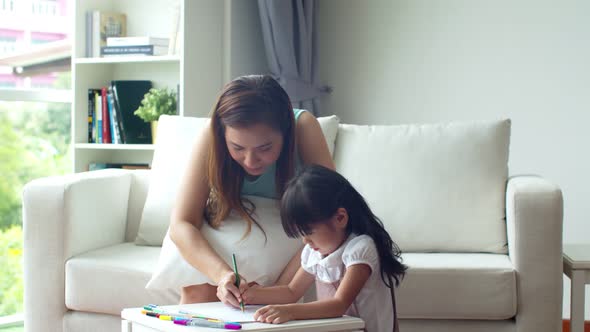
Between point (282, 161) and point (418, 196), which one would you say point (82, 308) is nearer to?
point (282, 161)

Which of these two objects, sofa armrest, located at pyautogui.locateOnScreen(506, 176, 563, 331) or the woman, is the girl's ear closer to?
the woman

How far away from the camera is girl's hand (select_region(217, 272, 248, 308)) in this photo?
61.7 inches

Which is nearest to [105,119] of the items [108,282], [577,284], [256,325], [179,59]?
[179,59]

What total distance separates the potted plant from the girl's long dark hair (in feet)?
5.97

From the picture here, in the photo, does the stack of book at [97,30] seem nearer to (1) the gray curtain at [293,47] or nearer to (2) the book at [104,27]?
(2) the book at [104,27]

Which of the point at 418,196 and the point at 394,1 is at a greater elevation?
the point at 394,1

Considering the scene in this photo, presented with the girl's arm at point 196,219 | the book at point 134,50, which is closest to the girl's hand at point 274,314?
the girl's arm at point 196,219

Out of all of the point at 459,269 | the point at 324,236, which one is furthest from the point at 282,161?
the point at 459,269

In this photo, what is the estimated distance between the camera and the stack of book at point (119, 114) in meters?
3.46

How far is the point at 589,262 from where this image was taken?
7.06 ft

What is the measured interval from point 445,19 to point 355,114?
22.8 inches

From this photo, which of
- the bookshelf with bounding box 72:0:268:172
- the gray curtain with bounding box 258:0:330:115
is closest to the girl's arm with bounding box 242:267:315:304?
the bookshelf with bounding box 72:0:268:172

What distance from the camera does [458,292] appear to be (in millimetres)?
2141

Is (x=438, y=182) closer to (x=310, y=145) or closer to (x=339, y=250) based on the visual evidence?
(x=310, y=145)
